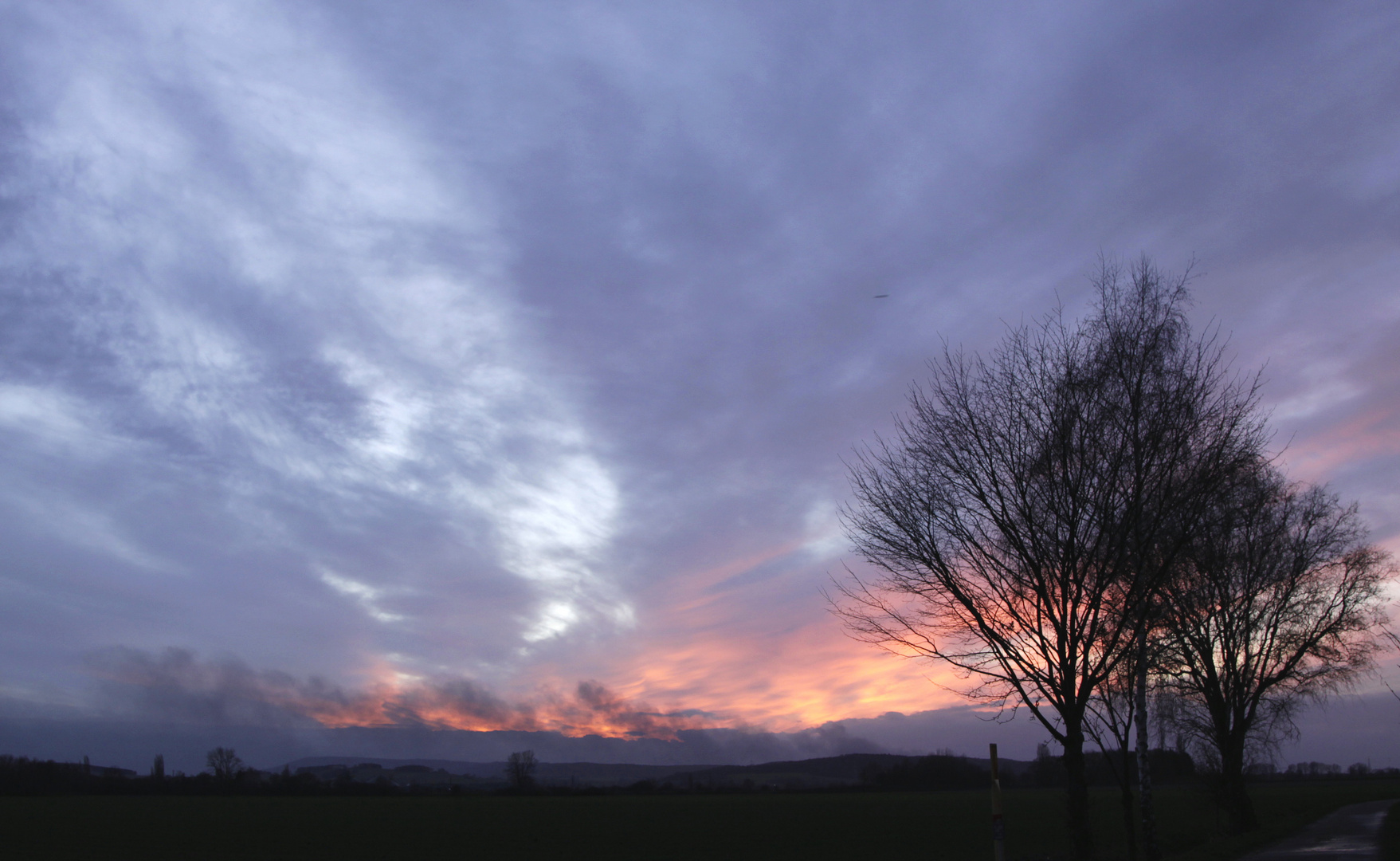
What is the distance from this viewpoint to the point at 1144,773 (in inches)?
741

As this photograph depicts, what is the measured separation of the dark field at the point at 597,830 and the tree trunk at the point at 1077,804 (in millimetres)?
4462

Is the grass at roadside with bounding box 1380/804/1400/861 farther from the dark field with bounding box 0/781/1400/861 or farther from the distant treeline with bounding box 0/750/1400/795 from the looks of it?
the distant treeline with bounding box 0/750/1400/795

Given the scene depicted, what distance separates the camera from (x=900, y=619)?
1549 cm

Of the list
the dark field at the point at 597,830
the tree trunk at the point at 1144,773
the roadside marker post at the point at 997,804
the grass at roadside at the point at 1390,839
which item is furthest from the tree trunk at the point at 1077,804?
the grass at roadside at the point at 1390,839

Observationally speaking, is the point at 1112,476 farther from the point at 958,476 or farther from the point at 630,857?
the point at 630,857

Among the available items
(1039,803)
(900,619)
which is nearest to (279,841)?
(900,619)

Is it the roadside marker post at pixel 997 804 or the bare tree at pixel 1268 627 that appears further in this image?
the bare tree at pixel 1268 627

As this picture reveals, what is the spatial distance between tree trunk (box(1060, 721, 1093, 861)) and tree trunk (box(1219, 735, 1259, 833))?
16981 millimetres

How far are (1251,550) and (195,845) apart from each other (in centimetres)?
5779

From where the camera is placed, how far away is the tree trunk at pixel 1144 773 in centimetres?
1591

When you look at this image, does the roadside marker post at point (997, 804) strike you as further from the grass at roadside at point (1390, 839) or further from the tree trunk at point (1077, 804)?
the grass at roadside at point (1390, 839)

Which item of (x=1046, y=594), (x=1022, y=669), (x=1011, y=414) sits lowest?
(x=1022, y=669)

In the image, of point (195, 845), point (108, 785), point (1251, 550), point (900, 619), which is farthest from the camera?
point (108, 785)

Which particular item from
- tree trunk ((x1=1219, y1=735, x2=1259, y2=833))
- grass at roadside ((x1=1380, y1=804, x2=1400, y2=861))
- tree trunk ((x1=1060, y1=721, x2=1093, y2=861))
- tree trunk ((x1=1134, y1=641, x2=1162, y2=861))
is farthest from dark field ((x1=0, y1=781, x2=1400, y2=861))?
tree trunk ((x1=1060, y1=721, x2=1093, y2=861))
